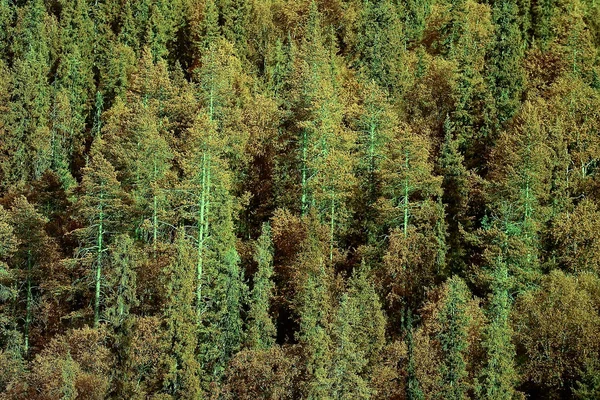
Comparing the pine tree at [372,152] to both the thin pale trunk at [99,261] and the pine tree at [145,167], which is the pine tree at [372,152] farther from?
the thin pale trunk at [99,261]

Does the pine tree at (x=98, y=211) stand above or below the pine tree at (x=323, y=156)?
below

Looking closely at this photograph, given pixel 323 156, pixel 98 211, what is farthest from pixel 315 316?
pixel 98 211

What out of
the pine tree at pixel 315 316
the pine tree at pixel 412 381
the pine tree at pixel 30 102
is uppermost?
the pine tree at pixel 30 102

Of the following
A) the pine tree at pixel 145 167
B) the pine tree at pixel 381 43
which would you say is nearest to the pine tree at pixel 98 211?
the pine tree at pixel 145 167

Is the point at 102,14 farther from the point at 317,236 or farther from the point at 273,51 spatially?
the point at 317,236

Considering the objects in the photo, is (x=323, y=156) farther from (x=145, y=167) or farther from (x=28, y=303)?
(x=28, y=303)

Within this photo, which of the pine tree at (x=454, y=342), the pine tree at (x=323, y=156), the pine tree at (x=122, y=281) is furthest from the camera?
the pine tree at (x=323, y=156)

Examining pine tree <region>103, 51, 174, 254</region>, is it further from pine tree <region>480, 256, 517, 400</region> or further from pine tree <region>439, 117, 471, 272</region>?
pine tree <region>480, 256, 517, 400</region>

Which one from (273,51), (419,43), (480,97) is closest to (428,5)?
(419,43)
